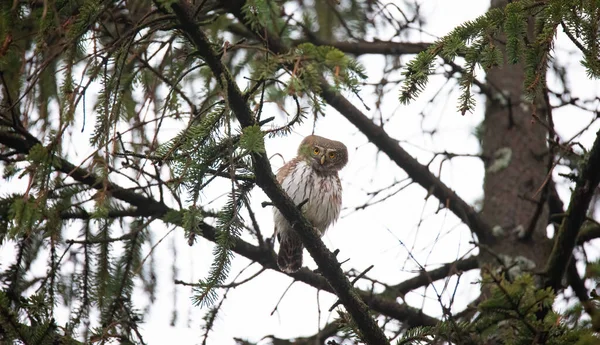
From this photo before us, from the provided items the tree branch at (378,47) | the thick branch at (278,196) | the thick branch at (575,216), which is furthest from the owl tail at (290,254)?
the thick branch at (575,216)

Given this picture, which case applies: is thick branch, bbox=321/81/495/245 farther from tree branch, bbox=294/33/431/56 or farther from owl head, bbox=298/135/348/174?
tree branch, bbox=294/33/431/56

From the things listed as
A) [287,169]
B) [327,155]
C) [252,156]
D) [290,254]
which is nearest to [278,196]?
[252,156]

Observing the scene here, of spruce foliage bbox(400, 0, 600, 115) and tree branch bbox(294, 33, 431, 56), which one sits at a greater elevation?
tree branch bbox(294, 33, 431, 56)

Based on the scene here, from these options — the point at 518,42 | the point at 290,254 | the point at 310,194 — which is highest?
the point at 310,194

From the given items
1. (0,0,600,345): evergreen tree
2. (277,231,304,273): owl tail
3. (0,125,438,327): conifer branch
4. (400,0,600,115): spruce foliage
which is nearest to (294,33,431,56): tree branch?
(0,0,600,345): evergreen tree

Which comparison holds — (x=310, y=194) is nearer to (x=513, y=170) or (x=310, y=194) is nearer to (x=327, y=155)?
(x=327, y=155)

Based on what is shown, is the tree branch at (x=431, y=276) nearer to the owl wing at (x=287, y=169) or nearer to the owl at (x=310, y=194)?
the owl at (x=310, y=194)

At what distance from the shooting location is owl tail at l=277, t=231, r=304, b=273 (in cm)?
470

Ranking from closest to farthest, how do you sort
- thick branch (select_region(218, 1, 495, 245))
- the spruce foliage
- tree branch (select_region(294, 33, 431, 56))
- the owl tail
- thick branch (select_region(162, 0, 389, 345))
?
the spruce foliage
thick branch (select_region(162, 0, 389, 345))
the owl tail
thick branch (select_region(218, 1, 495, 245))
tree branch (select_region(294, 33, 431, 56))

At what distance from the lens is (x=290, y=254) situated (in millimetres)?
4742

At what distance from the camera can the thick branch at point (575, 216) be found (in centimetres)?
315

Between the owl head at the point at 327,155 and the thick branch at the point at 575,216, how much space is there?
6.58 ft

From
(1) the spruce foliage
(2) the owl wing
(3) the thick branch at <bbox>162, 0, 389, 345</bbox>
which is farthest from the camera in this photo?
(2) the owl wing

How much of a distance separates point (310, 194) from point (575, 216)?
2.04 meters
